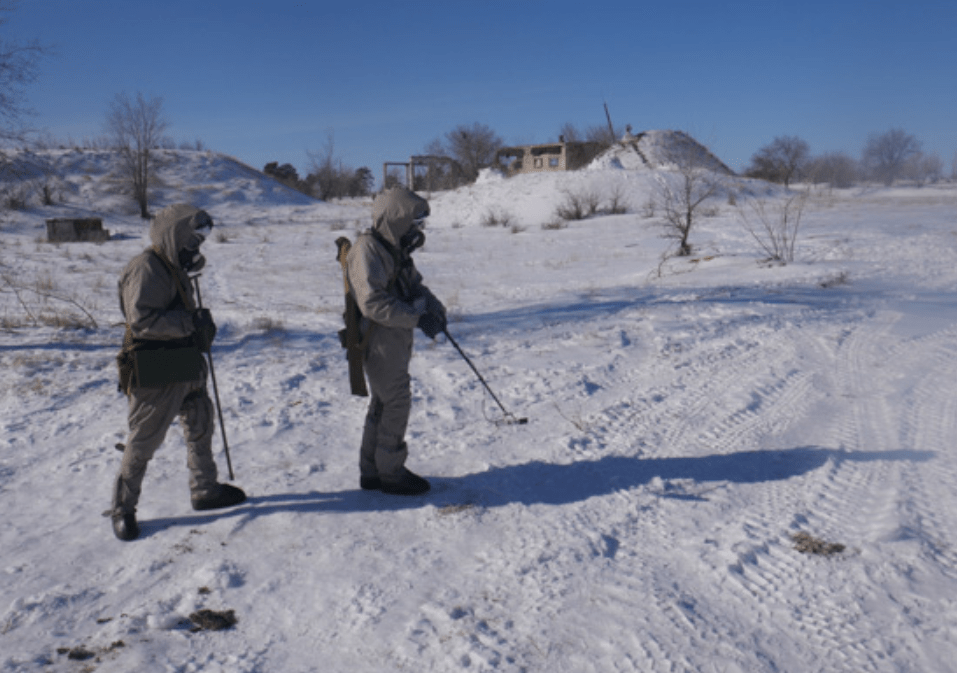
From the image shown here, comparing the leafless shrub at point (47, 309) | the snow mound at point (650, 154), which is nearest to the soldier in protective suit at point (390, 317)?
the leafless shrub at point (47, 309)

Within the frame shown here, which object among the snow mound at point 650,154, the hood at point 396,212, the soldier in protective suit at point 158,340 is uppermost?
the snow mound at point 650,154

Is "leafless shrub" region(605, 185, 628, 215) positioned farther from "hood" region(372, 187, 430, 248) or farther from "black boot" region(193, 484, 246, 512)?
"black boot" region(193, 484, 246, 512)

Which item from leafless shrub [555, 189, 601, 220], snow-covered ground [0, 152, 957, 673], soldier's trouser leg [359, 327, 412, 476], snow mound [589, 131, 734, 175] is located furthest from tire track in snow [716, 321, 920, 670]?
snow mound [589, 131, 734, 175]

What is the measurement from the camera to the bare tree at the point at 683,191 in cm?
1392

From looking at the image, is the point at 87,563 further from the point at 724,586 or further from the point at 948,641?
the point at 948,641

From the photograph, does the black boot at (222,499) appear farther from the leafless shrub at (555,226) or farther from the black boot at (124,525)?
the leafless shrub at (555,226)

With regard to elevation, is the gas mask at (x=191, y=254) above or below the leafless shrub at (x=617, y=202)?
below

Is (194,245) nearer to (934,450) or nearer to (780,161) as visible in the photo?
(934,450)

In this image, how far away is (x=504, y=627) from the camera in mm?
2805

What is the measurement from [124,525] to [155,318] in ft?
3.48

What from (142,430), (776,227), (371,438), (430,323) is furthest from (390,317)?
(776,227)

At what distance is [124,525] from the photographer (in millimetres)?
3586

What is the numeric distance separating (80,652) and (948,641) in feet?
10.6

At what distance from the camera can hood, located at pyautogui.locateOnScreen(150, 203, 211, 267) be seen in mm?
3516
